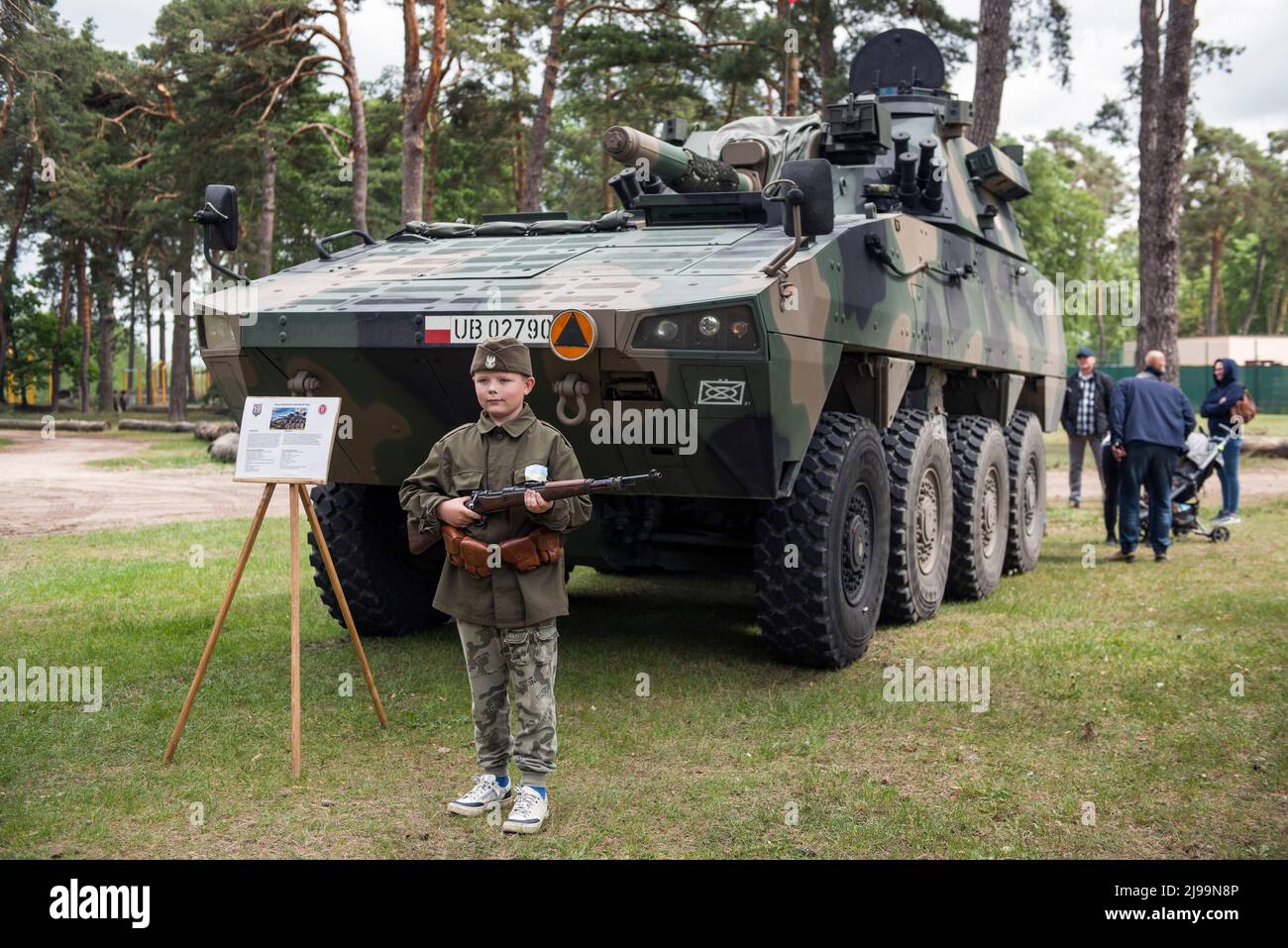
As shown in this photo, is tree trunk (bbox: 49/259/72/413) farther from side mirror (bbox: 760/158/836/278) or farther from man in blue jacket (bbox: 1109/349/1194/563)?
side mirror (bbox: 760/158/836/278)

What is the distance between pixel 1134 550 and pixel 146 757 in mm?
8253

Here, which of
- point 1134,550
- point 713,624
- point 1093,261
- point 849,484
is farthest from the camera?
point 1093,261

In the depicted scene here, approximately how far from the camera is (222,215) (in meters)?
6.11

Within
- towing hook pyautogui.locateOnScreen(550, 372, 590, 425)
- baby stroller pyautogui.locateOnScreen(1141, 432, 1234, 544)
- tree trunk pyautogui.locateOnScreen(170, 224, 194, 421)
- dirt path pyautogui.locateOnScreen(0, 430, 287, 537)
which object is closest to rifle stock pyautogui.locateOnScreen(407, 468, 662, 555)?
towing hook pyautogui.locateOnScreen(550, 372, 590, 425)

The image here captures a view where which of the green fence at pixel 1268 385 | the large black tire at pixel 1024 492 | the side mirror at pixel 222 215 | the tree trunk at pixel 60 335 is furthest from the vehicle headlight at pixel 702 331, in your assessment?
the green fence at pixel 1268 385

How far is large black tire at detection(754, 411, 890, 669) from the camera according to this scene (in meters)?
6.23

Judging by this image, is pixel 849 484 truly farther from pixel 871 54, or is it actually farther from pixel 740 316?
pixel 871 54

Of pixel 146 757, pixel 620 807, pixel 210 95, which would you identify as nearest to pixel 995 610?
pixel 620 807

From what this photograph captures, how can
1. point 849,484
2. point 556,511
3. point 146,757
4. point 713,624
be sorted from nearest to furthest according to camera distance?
point 556,511
point 146,757
point 849,484
point 713,624

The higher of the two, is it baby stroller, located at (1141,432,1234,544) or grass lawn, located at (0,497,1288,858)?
baby stroller, located at (1141,432,1234,544)

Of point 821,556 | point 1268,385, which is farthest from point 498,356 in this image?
point 1268,385

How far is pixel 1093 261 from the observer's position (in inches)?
2184

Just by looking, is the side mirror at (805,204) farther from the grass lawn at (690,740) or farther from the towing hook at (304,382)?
the towing hook at (304,382)

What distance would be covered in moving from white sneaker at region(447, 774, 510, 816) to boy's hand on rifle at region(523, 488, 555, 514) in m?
1.00
